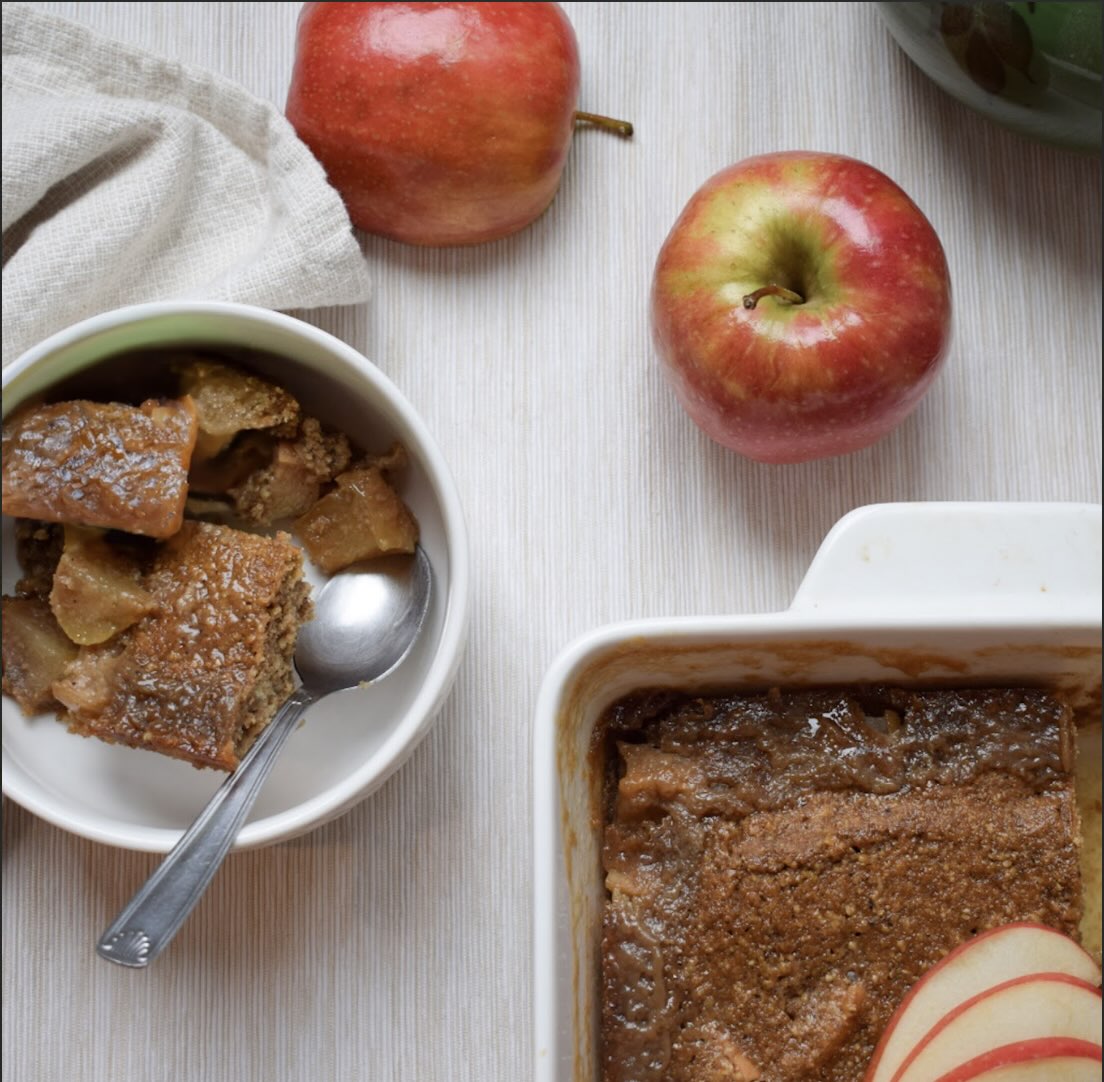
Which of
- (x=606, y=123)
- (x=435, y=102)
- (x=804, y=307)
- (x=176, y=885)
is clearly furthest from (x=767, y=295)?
(x=176, y=885)

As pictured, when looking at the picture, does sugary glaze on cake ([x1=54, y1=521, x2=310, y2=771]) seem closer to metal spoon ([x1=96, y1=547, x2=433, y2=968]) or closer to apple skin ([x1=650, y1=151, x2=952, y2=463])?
metal spoon ([x1=96, y1=547, x2=433, y2=968])

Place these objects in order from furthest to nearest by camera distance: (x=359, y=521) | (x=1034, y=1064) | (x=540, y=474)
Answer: (x=540, y=474) < (x=359, y=521) < (x=1034, y=1064)

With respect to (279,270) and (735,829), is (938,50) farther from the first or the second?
(735,829)

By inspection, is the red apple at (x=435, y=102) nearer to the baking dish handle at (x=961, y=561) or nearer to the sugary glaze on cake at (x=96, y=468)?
the sugary glaze on cake at (x=96, y=468)

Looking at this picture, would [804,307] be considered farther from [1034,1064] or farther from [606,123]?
[1034,1064]

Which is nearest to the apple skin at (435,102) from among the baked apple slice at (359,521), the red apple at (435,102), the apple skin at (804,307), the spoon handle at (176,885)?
the red apple at (435,102)

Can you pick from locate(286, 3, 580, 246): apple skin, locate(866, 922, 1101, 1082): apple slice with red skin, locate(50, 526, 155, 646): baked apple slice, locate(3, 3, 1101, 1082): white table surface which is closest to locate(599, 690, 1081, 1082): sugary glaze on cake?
locate(866, 922, 1101, 1082): apple slice with red skin
